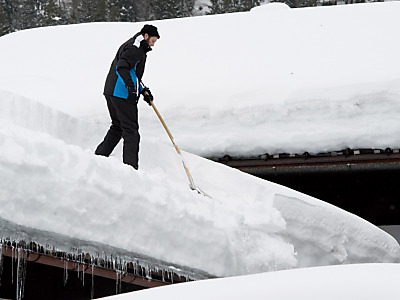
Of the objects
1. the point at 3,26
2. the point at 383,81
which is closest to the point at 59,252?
the point at 383,81

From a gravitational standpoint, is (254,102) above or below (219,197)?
above

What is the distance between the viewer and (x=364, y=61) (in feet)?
22.9

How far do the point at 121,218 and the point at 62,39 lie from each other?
6227mm

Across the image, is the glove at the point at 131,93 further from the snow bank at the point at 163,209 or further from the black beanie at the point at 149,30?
the snow bank at the point at 163,209

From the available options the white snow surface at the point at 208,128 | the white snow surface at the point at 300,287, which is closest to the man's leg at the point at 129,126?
the white snow surface at the point at 208,128

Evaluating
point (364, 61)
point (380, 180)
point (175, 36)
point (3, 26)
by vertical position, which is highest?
point (3, 26)

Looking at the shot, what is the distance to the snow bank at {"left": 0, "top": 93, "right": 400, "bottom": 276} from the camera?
2996 mm

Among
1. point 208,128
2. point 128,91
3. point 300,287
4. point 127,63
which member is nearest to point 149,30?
point 127,63

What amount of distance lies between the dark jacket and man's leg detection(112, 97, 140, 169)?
0.07 metres

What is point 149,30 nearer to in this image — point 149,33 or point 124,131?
point 149,33

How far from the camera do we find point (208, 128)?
625 cm

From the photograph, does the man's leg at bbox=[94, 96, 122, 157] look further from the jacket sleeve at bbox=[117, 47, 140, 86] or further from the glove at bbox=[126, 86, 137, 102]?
the jacket sleeve at bbox=[117, 47, 140, 86]

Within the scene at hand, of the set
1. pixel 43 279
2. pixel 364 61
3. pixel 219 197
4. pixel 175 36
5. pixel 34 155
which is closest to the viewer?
pixel 34 155

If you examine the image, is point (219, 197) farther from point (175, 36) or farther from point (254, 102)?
point (175, 36)
